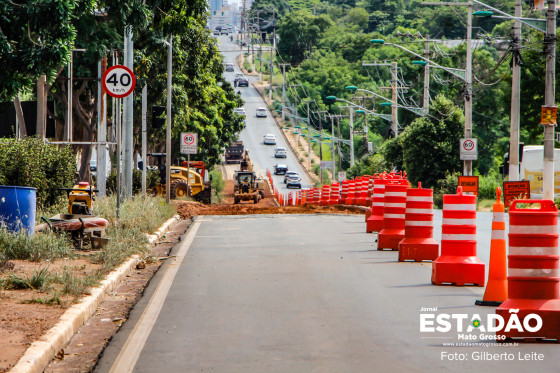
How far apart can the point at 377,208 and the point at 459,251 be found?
32.5ft

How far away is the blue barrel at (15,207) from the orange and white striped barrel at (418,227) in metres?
6.12

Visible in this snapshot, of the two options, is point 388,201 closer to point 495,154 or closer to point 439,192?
point 439,192

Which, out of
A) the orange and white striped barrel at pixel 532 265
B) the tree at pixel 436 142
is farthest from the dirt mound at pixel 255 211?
the orange and white striped barrel at pixel 532 265

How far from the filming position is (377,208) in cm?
2217

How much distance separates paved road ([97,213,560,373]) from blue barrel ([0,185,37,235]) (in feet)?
7.97

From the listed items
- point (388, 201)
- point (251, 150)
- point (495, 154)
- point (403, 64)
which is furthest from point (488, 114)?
point (388, 201)

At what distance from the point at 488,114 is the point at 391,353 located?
3486 inches

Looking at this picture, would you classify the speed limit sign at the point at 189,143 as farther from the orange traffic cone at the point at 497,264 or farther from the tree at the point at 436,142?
the orange traffic cone at the point at 497,264

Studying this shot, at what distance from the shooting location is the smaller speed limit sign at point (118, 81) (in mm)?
18797

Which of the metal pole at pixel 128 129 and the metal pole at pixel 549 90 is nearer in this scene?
the metal pole at pixel 128 129

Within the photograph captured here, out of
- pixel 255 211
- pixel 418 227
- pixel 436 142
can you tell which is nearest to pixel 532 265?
pixel 418 227

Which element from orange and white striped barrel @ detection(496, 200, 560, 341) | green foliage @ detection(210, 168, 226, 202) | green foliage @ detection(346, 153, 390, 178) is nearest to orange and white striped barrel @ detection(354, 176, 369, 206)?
green foliage @ detection(346, 153, 390, 178)

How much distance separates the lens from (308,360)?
7734mm

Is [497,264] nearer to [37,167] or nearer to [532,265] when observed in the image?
[532,265]
